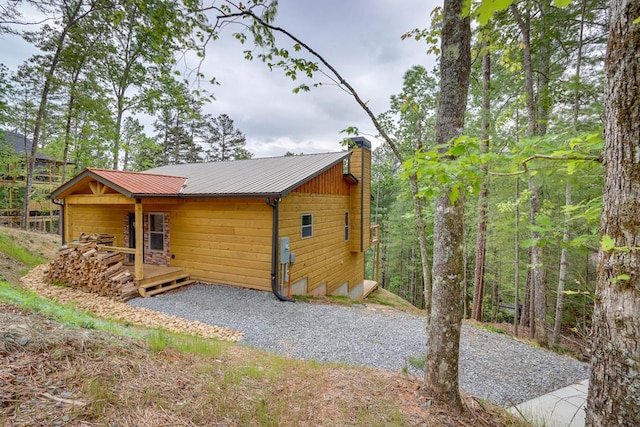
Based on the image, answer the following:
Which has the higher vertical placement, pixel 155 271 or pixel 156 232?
pixel 156 232

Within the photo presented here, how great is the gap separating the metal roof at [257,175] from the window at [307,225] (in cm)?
131

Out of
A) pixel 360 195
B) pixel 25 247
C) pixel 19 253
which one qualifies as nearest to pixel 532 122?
pixel 360 195

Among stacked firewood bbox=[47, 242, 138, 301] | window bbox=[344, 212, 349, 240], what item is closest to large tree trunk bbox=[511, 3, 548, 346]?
window bbox=[344, 212, 349, 240]

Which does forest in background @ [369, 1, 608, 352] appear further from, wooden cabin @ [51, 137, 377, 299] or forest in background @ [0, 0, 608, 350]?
wooden cabin @ [51, 137, 377, 299]

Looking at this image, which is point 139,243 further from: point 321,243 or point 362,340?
point 362,340

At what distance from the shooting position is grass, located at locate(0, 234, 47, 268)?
9039 mm

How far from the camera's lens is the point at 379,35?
5.00 metres

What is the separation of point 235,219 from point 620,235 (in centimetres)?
728

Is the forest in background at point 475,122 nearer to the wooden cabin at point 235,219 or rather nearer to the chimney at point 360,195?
the chimney at point 360,195

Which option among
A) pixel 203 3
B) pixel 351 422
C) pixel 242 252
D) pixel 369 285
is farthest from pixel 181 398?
pixel 369 285

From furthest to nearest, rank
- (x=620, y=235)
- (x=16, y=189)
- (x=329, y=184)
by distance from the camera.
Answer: (x=16, y=189) → (x=329, y=184) → (x=620, y=235)

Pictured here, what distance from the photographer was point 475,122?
28.7 ft

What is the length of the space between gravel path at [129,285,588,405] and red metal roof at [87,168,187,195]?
106 inches

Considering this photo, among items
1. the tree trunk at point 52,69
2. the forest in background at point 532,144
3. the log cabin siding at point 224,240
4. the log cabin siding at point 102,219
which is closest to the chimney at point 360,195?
the forest in background at point 532,144
